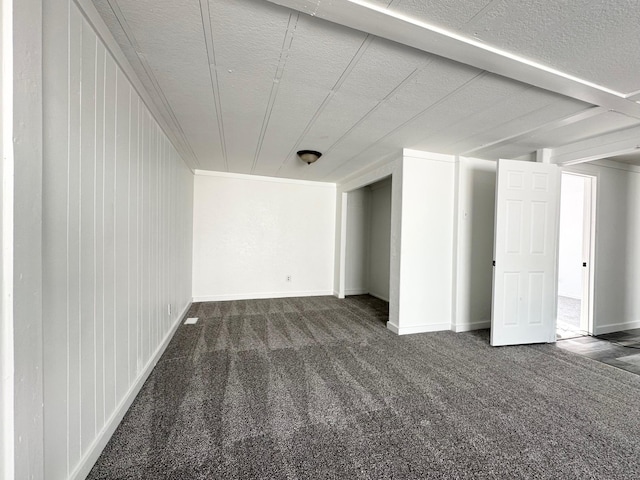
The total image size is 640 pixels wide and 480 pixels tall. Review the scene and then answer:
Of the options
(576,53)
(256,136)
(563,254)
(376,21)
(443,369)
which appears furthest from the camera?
(563,254)

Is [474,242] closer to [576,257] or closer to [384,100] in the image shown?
[384,100]

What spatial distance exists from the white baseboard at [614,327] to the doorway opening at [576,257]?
0.13 metres

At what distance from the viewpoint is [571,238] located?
560cm

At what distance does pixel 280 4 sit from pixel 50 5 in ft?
2.84

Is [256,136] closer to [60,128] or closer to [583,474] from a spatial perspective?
[60,128]

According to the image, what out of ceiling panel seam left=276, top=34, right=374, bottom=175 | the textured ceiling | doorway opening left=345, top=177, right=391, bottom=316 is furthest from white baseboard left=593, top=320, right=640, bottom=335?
ceiling panel seam left=276, top=34, right=374, bottom=175

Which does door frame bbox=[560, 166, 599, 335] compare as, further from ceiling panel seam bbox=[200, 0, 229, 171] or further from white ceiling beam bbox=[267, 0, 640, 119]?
ceiling panel seam bbox=[200, 0, 229, 171]

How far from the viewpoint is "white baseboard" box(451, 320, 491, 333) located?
337cm

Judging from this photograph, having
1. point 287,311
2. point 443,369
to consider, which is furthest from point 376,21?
point 287,311

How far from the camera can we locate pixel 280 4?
3.73 feet

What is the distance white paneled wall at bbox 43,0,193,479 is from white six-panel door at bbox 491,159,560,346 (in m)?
3.43

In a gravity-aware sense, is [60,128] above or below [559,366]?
above

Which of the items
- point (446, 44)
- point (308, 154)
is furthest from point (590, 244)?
point (308, 154)

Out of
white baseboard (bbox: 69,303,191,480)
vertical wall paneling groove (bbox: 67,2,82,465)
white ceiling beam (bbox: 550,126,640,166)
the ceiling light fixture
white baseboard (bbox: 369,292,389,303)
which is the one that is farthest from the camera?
white baseboard (bbox: 369,292,389,303)
